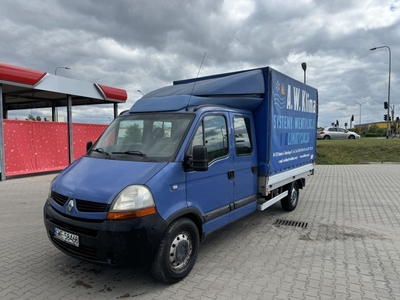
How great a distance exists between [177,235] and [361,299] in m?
2.11

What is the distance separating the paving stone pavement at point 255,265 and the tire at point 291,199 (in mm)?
160

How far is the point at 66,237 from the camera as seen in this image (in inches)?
130

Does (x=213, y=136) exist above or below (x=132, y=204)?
above

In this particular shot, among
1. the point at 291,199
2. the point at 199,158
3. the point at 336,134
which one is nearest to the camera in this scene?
the point at 199,158

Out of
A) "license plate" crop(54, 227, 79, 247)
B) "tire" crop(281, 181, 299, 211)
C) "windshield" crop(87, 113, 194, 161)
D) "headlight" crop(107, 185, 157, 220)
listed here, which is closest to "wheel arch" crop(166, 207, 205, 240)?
"headlight" crop(107, 185, 157, 220)

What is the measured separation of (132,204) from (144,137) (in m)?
1.19

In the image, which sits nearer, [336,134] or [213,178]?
[213,178]

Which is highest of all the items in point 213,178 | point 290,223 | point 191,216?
point 213,178

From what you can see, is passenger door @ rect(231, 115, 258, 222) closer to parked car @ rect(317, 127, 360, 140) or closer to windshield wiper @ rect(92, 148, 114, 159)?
windshield wiper @ rect(92, 148, 114, 159)

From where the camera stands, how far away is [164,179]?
10.6 ft

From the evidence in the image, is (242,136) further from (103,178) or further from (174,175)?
(103,178)

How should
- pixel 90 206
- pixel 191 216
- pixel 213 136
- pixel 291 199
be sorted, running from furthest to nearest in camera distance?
1. pixel 291 199
2. pixel 213 136
3. pixel 191 216
4. pixel 90 206

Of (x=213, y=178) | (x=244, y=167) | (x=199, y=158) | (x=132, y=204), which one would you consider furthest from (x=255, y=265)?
(x=132, y=204)

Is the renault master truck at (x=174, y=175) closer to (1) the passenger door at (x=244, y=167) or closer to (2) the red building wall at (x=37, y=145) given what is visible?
(1) the passenger door at (x=244, y=167)
